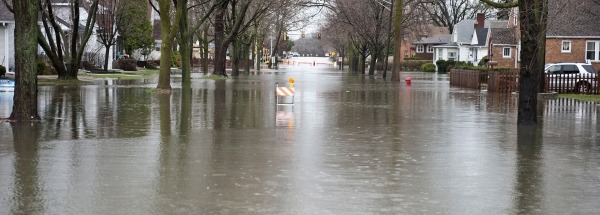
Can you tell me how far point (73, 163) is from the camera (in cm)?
1260

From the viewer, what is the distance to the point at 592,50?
57219mm

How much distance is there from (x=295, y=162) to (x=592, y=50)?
1917 inches

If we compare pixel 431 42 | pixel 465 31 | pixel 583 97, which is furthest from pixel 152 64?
pixel 583 97

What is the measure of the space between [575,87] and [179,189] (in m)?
28.2

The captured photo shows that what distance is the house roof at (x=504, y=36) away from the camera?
71188mm

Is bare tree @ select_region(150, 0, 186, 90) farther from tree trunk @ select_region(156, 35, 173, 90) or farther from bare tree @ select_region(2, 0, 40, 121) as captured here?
bare tree @ select_region(2, 0, 40, 121)

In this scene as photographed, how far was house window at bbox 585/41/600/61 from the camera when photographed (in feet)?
187

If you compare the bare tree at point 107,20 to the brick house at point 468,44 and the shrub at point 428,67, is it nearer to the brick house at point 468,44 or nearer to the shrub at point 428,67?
the brick house at point 468,44

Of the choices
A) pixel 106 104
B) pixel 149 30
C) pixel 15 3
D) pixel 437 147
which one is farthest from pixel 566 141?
pixel 149 30

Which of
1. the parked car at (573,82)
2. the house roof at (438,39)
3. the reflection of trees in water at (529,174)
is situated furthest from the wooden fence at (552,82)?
the house roof at (438,39)

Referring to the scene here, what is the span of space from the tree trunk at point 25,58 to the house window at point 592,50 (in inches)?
1814

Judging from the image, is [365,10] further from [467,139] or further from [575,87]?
[467,139]

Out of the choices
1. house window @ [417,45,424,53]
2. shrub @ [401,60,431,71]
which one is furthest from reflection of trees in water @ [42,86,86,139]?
house window @ [417,45,424,53]

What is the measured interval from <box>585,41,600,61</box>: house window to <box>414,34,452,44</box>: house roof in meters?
51.8
